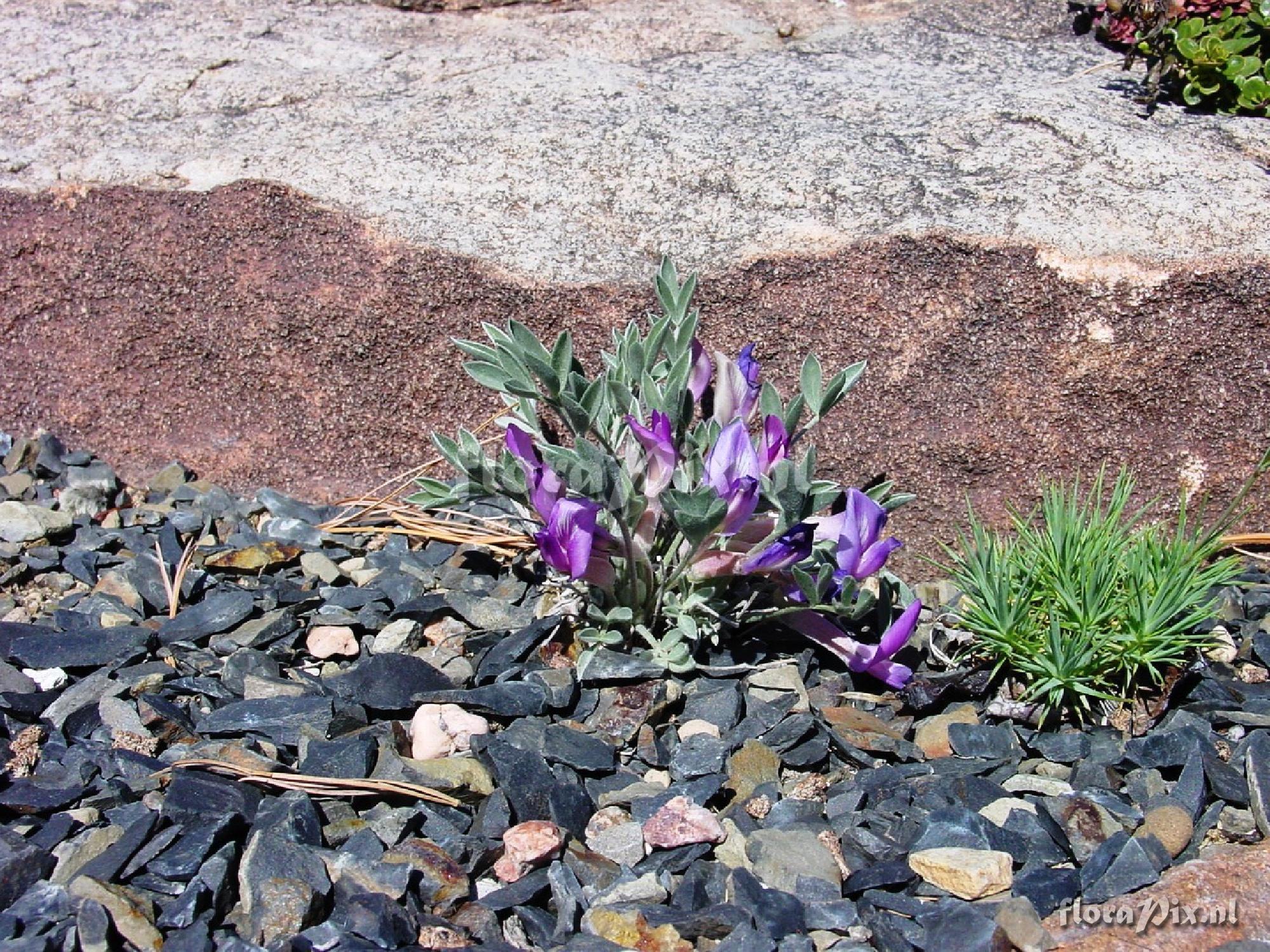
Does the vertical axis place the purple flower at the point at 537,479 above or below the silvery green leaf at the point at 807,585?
above

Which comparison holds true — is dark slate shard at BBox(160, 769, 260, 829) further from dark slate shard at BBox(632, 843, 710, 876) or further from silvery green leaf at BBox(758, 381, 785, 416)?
silvery green leaf at BBox(758, 381, 785, 416)

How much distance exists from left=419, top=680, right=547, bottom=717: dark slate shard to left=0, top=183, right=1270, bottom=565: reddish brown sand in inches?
35.4

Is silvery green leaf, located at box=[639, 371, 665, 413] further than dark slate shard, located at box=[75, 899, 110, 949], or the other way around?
silvery green leaf, located at box=[639, 371, 665, 413]

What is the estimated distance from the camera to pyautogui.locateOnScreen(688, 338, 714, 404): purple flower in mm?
2461

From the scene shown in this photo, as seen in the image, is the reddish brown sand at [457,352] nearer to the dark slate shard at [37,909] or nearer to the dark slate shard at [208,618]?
the dark slate shard at [208,618]

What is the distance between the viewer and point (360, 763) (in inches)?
82.3

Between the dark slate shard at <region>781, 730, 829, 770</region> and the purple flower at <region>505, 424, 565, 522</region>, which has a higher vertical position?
the purple flower at <region>505, 424, 565, 522</region>

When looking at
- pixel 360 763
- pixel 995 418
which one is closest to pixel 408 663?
pixel 360 763

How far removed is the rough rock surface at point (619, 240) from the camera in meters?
2.73

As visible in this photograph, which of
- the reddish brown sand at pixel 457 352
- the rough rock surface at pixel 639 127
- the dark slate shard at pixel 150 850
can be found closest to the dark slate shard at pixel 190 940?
the dark slate shard at pixel 150 850

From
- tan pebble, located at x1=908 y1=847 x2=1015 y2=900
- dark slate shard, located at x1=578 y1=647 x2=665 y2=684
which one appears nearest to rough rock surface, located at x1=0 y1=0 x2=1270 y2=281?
dark slate shard, located at x1=578 y1=647 x2=665 y2=684

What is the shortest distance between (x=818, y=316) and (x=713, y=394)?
40 centimetres

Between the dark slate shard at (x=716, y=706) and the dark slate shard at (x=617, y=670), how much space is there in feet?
0.27

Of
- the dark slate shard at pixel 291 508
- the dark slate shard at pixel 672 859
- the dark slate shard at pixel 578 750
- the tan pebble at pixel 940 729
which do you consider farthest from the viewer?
the dark slate shard at pixel 291 508
